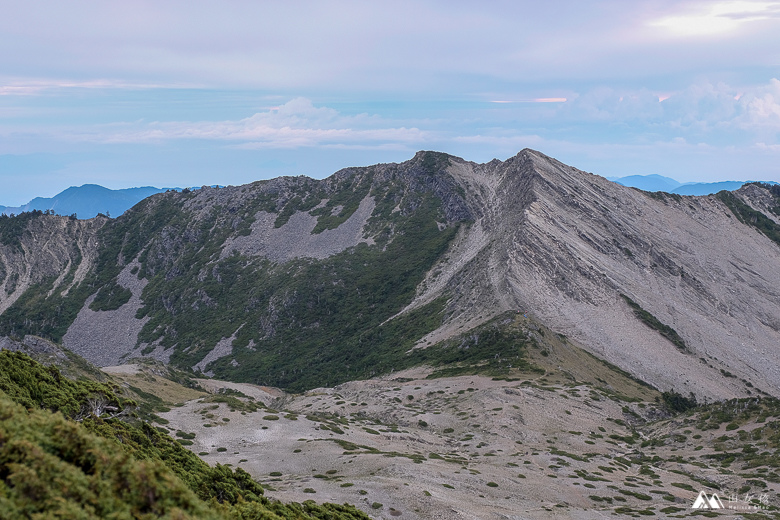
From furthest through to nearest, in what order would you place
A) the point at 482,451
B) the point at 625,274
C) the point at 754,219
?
1. the point at 754,219
2. the point at 625,274
3. the point at 482,451

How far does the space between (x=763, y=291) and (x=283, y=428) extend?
487 ft

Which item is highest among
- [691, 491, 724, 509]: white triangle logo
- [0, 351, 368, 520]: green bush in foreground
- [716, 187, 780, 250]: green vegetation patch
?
[716, 187, 780, 250]: green vegetation patch

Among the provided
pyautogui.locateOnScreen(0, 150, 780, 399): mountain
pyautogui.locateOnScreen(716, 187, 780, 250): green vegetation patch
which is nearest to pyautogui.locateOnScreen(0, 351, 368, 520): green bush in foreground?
pyautogui.locateOnScreen(0, 150, 780, 399): mountain

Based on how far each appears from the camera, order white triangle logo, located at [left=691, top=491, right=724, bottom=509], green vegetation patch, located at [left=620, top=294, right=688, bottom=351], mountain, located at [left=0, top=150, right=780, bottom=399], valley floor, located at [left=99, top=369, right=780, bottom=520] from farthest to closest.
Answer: green vegetation patch, located at [left=620, top=294, right=688, bottom=351] < mountain, located at [left=0, top=150, right=780, bottom=399] < white triangle logo, located at [left=691, top=491, right=724, bottom=509] < valley floor, located at [left=99, top=369, right=780, bottom=520]

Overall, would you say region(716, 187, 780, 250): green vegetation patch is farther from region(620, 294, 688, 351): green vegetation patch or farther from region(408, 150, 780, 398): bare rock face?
region(620, 294, 688, 351): green vegetation patch

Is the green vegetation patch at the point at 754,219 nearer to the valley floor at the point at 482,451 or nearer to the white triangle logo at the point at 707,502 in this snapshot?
the valley floor at the point at 482,451

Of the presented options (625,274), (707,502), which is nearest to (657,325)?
(625,274)

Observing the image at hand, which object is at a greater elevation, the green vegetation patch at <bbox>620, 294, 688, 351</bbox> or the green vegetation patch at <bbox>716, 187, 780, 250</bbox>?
the green vegetation patch at <bbox>716, 187, 780, 250</bbox>

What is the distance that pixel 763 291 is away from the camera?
150500 millimetres

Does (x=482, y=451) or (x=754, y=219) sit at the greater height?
(x=754, y=219)

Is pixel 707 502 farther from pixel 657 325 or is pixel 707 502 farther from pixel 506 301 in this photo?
pixel 657 325

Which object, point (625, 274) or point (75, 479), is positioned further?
point (625, 274)

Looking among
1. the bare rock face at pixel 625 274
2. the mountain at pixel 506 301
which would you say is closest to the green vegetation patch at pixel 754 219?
the mountain at pixel 506 301

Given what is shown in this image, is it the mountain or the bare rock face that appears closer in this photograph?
the mountain
